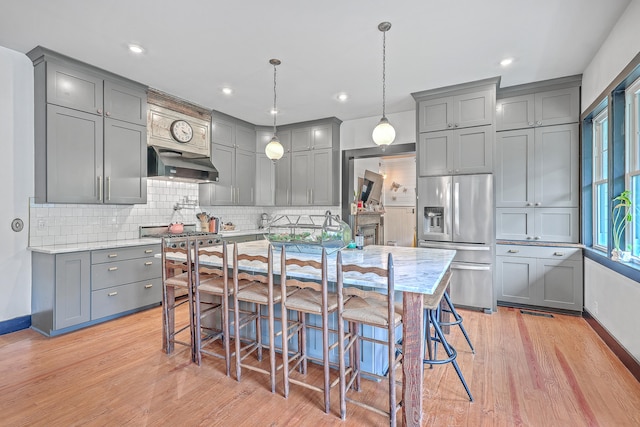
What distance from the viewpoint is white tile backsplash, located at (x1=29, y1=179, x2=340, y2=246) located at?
11.1 feet

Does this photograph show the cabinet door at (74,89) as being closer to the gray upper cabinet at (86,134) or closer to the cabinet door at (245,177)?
the gray upper cabinet at (86,134)

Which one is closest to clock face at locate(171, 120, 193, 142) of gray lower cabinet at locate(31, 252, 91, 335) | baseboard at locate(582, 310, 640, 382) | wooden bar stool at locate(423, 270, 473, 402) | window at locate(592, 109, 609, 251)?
gray lower cabinet at locate(31, 252, 91, 335)

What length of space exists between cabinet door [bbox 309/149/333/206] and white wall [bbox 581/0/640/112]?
131 inches

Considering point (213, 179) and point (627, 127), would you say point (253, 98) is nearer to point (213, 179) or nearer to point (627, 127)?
point (213, 179)

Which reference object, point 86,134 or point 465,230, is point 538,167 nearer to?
point 465,230

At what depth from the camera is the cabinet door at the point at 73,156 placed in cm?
318

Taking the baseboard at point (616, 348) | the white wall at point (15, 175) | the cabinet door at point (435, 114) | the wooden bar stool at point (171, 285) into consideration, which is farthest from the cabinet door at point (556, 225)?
the white wall at point (15, 175)

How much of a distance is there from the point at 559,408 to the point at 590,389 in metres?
0.42

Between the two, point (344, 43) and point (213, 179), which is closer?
point (344, 43)

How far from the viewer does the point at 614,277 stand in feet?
8.92

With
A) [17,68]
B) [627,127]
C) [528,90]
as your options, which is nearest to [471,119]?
[528,90]

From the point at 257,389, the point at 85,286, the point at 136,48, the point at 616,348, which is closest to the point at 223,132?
the point at 136,48

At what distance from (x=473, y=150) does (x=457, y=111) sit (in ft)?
1.74

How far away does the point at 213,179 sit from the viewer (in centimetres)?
470
